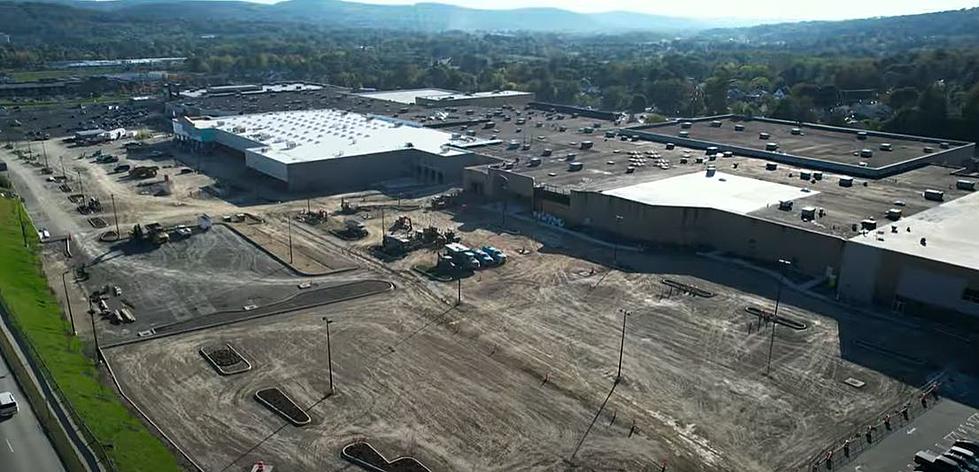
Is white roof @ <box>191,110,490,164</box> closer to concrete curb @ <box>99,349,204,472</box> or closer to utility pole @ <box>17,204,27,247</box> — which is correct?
utility pole @ <box>17,204,27,247</box>

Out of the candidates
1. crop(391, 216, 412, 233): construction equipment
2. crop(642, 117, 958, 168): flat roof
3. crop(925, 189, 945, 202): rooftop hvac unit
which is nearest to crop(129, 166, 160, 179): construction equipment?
crop(391, 216, 412, 233): construction equipment

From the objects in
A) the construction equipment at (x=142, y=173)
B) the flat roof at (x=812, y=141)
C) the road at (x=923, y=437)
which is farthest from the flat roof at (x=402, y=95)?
the road at (x=923, y=437)

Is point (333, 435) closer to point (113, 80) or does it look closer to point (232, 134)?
point (232, 134)

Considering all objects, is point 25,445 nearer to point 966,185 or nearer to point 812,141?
point 966,185

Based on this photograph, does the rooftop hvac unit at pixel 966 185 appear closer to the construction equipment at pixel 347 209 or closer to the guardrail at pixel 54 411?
the construction equipment at pixel 347 209

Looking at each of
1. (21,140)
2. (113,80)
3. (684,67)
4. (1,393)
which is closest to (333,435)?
(1,393)

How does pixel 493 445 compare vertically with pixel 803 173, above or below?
below
